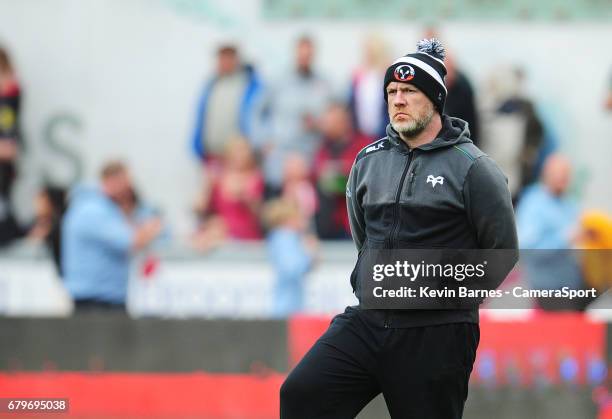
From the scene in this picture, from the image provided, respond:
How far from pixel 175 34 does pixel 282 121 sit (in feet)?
5.10

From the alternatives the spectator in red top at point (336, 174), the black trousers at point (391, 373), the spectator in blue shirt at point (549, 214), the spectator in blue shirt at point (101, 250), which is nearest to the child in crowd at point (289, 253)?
the spectator in red top at point (336, 174)

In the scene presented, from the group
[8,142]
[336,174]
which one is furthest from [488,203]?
[8,142]

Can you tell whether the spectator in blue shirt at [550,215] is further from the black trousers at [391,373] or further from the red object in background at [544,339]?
the black trousers at [391,373]

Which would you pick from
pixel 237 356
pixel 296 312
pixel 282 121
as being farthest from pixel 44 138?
pixel 237 356

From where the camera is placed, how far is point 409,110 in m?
5.89

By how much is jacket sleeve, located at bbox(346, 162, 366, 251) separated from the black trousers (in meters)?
0.48

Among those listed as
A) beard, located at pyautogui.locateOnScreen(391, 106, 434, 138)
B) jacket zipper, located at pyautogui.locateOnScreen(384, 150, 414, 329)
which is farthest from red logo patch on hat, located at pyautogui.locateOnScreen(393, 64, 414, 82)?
jacket zipper, located at pyautogui.locateOnScreen(384, 150, 414, 329)

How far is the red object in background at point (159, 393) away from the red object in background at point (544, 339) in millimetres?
1615

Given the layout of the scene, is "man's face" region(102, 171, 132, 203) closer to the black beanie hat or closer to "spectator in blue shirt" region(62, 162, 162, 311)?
"spectator in blue shirt" region(62, 162, 162, 311)

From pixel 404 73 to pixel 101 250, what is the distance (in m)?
6.28

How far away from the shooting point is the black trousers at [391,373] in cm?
580

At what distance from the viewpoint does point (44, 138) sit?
45.3 ft

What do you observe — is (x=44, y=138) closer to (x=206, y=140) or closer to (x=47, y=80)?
(x=47, y=80)

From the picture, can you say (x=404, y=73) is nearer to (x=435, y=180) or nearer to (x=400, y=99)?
(x=400, y=99)
